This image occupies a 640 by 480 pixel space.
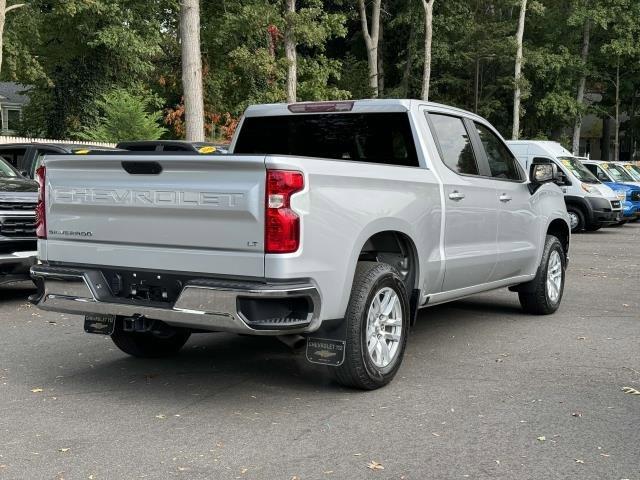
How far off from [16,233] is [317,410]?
501 cm

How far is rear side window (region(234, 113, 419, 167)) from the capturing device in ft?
21.9

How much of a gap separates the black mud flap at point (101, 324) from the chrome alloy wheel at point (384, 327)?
178 centimetres

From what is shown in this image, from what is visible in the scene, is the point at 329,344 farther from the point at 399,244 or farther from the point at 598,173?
the point at 598,173

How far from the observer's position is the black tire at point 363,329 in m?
5.24

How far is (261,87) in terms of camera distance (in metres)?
31.2

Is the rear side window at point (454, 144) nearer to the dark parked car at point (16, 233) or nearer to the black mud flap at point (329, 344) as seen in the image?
the black mud flap at point (329, 344)

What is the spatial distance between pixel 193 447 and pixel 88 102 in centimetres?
3047

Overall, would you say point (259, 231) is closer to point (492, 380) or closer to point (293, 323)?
point (293, 323)

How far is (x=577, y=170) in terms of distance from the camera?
20.9 meters

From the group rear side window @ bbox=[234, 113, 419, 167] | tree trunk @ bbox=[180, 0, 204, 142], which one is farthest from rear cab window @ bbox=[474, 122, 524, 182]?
tree trunk @ bbox=[180, 0, 204, 142]

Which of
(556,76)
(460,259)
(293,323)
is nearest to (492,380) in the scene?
(460,259)

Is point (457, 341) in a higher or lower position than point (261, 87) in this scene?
lower

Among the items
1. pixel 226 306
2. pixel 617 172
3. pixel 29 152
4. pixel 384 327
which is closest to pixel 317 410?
pixel 384 327

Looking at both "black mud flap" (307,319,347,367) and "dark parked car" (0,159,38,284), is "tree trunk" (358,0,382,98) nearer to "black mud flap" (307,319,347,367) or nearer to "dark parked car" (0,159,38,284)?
"dark parked car" (0,159,38,284)
